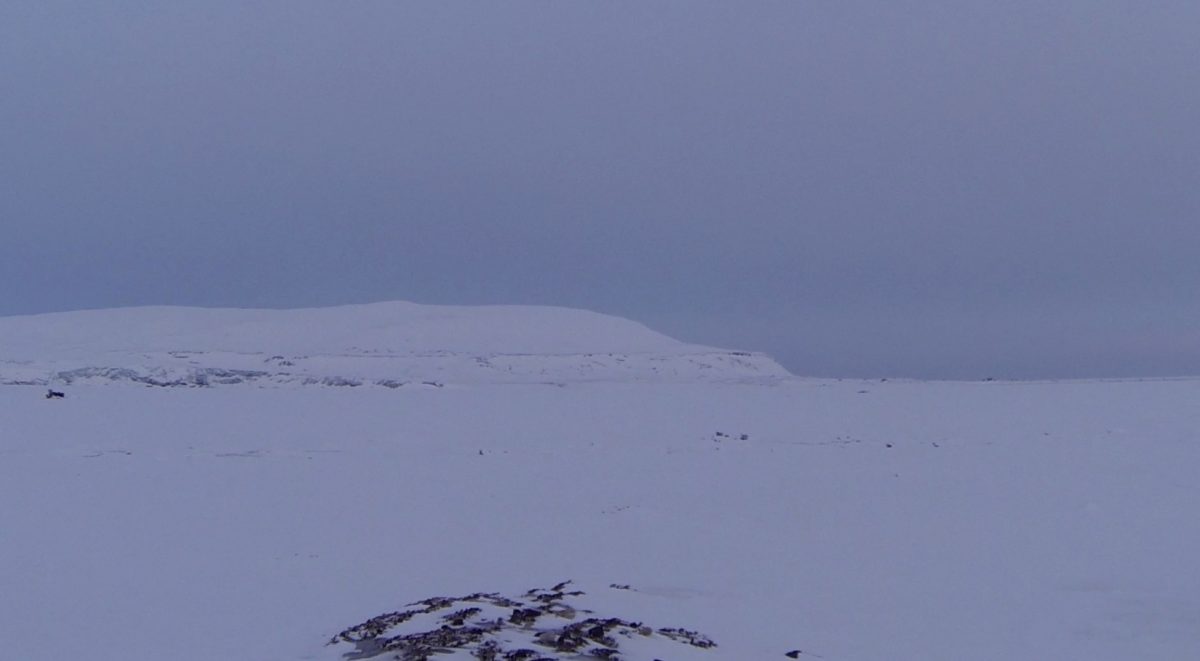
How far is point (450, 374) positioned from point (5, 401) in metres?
10.9

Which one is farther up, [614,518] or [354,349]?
[354,349]

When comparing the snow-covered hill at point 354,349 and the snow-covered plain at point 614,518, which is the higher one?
the snow-covered hill at point 354,349

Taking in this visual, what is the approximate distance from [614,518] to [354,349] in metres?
21.3

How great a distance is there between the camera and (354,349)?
102 ft

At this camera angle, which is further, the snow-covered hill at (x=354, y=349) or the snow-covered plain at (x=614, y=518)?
the snow-covered hill at (x=354, y=349)

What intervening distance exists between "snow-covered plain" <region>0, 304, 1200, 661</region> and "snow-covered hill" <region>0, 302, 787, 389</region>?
2379 mm

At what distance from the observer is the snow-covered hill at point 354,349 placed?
85.1 feet

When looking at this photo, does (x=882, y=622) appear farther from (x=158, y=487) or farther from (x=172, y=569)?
(x=158, y=487)

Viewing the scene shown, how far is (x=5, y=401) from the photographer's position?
65.3 ft

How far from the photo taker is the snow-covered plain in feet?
24.2

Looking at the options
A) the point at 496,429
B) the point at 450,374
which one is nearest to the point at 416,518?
the point at 496,429

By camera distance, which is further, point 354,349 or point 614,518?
point 354,349

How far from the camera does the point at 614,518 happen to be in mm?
11016

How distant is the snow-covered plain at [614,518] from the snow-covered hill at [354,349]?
2.38 metres
